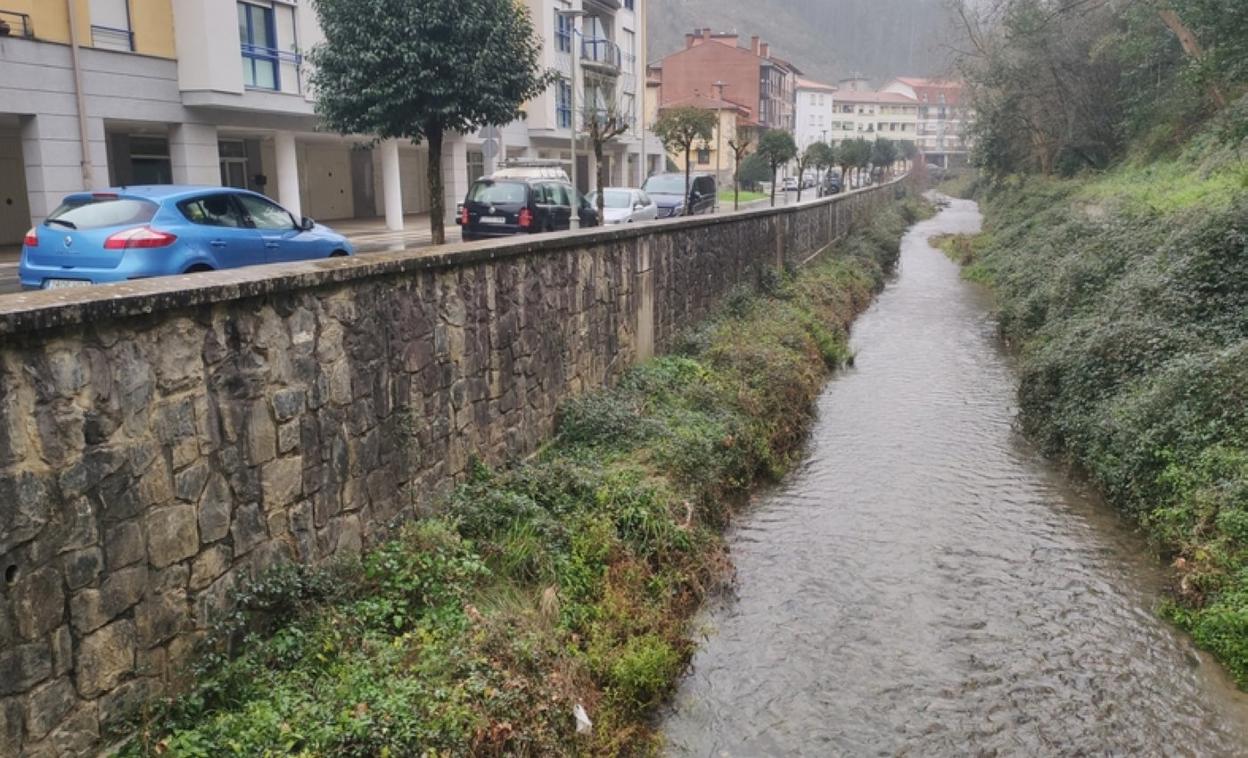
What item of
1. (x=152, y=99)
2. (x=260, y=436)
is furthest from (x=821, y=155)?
(x=260, y=436)

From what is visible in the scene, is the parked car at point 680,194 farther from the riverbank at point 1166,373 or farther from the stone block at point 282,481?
the stone block at point 282,481

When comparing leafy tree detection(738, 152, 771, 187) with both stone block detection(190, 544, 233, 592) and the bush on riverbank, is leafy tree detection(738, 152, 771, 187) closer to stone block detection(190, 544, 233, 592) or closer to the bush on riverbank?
the bush on riverbank

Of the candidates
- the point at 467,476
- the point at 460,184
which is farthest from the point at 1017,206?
the point at 467,476

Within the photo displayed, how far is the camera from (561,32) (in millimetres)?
36594

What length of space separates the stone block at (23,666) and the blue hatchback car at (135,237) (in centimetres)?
679

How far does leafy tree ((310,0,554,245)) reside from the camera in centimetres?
1514

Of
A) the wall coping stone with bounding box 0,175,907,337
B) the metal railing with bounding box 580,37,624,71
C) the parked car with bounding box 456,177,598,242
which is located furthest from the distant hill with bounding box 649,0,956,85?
the wall coping stone with bounding box 0,175,907,337

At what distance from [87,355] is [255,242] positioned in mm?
7774

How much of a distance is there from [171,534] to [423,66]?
503 inches

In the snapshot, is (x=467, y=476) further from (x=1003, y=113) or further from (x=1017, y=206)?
(x=1003, y=113)

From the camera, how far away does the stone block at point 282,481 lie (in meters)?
4.58

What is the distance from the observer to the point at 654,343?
36.8 feet

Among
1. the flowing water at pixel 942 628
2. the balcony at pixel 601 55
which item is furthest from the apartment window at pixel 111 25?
the balcony at pixel 601 55

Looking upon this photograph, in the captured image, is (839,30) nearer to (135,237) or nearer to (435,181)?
(435,181)
